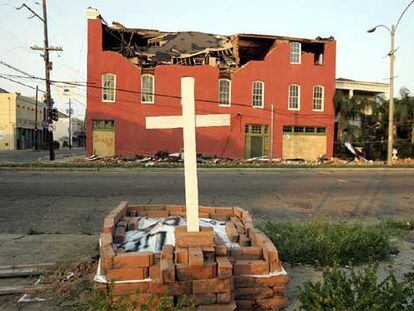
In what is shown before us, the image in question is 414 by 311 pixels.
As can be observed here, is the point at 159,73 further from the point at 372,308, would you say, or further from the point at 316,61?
the point at 372,308

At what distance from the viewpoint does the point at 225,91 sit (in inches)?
1203

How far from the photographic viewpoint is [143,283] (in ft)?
11.2

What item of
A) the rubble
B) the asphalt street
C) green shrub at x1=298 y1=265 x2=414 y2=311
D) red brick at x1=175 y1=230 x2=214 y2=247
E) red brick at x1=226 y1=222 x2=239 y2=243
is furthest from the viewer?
the rubble

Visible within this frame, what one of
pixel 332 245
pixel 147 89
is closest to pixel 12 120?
pixel 147 89

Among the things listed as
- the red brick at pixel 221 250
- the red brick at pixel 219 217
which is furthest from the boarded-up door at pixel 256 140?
the red brick at pixel 221 250

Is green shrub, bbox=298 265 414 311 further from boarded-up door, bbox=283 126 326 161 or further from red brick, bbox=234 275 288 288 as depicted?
boarded-up door, bbox=283 126 326 161

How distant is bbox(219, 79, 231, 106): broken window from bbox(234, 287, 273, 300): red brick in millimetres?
27265

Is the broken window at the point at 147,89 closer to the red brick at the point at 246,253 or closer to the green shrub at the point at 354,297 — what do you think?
the red brick at the point at 246,253

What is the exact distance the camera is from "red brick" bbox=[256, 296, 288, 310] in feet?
12.0

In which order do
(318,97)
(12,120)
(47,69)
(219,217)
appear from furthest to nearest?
(12,120) < (318,97) < (47,69) < (219,217)

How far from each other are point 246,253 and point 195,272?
747 mm

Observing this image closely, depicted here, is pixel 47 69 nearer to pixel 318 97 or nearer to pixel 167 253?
pixel 318 97

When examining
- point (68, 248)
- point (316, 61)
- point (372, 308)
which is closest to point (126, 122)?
point (316, 61)

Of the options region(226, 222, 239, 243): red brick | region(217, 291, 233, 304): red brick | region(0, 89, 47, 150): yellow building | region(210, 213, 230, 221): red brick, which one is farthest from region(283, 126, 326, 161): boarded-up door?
region(0, 89, 47, 150): yellow building
